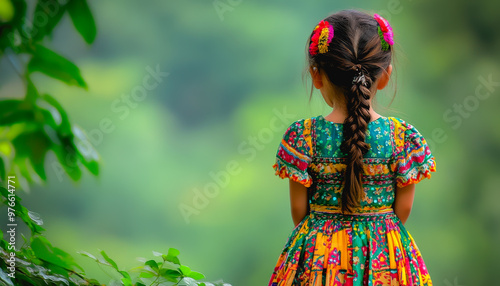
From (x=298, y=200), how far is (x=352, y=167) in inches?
8.0

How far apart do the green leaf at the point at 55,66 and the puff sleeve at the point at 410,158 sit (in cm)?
107

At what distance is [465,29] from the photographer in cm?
265

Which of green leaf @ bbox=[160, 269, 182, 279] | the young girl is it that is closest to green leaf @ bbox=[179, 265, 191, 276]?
green leaf @ bbox=[160, 269, 182, 279]

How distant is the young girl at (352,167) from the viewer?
1.36 meters

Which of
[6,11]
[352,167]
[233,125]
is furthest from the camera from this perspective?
[233,125]

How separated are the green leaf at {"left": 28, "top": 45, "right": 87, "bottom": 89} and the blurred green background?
2.02 m

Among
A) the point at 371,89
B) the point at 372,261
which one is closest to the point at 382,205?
the point at 372,261

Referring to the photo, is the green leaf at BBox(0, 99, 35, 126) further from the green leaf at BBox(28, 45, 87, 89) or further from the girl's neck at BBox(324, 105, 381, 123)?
the girl's neck at BBox(324, 105, 381, 123)

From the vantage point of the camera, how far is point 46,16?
48 centimetres

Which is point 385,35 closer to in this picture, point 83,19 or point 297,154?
point 297,154

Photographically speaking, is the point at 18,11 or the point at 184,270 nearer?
→ the point at 18,11

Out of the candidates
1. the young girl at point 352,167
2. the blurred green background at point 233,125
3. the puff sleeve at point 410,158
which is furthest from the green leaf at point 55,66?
the blurred green background at point 233,125

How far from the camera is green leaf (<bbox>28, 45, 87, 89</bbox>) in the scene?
18.5 inches

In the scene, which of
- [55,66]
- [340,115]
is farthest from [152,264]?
A: [55,66]
